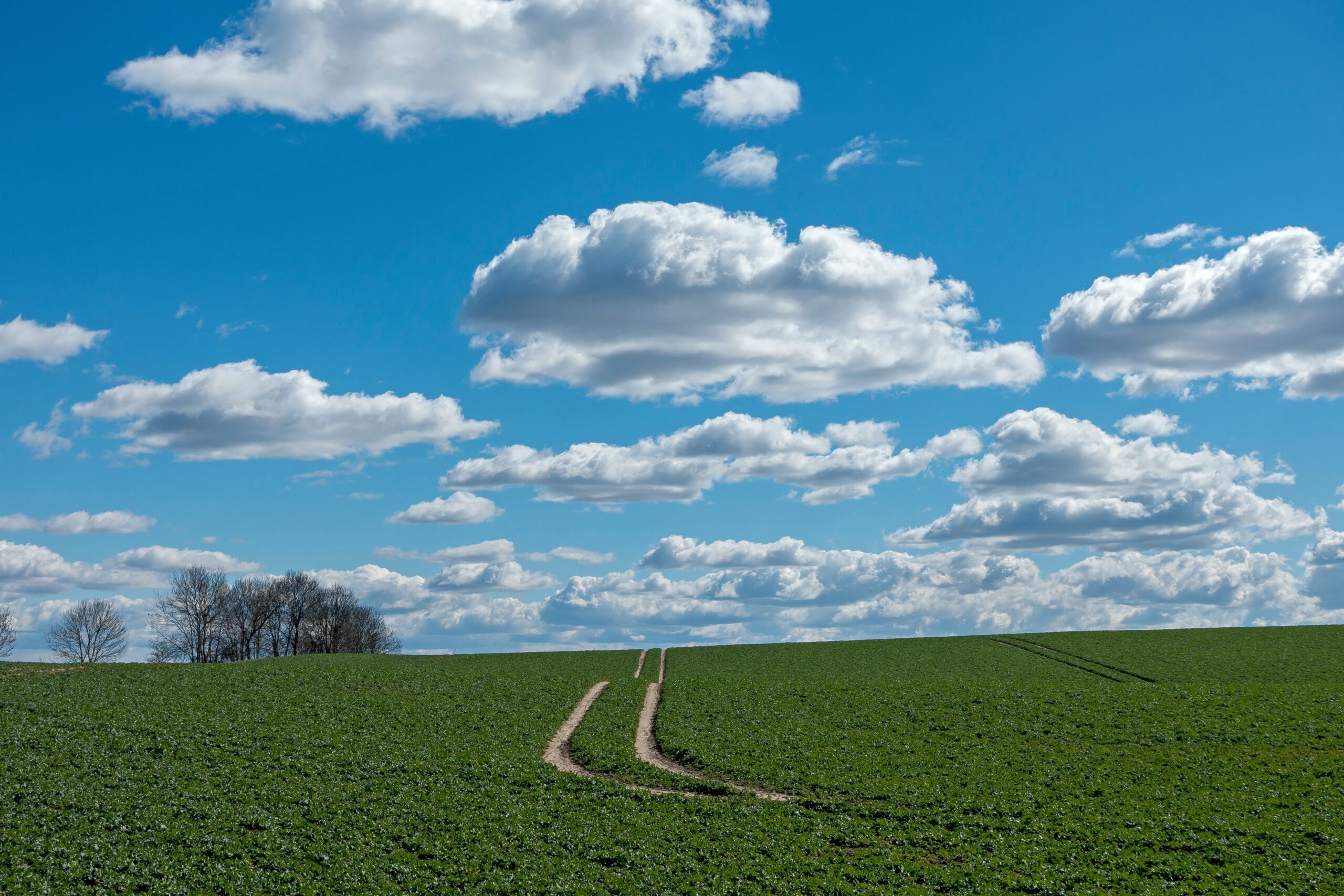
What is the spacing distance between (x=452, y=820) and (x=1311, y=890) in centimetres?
2822

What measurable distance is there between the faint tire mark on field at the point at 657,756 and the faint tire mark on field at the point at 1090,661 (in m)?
37.6

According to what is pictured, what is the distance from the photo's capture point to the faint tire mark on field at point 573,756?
1435 inches

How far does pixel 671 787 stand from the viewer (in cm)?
3684

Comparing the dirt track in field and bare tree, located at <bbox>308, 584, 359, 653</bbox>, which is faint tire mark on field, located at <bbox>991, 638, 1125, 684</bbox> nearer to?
the dirt track in field

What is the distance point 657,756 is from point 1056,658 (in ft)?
170

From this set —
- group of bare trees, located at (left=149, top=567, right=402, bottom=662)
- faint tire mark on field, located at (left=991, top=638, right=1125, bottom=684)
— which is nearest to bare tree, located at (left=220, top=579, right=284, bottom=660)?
group of bare trees, located at (left=149, top=567, right=402, bottom=662)

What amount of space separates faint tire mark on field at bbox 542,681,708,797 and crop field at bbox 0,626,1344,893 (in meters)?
0.33

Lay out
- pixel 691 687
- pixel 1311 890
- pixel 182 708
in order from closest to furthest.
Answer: pixel 1311 890 → pixel 182 708 → pixel 691 687

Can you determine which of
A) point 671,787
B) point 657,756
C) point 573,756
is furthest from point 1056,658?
point 671,787

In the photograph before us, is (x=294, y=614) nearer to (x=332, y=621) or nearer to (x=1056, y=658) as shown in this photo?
(x=332, y=621)

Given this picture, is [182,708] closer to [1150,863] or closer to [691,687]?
[691,687]

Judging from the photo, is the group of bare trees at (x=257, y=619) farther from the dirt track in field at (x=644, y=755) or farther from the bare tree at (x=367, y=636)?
the dirt track in field at (x=644, y=755)

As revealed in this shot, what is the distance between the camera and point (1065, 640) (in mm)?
89500

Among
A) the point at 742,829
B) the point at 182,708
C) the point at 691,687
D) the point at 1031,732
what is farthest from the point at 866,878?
the point at 182,708
